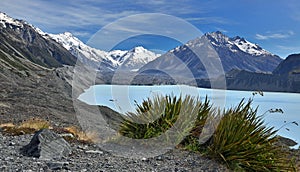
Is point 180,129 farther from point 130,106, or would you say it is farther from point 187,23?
point 187,23

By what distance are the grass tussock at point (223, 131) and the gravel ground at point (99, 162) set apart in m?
0.40

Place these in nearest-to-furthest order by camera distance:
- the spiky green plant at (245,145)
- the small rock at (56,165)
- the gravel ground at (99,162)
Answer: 1. the small rock at (56,165)
2. the gravel ground at (99,162)
3. the spiky green plant at (245,145)

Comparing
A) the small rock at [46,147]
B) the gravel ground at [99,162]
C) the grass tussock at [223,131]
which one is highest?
the grass tussock at [223,131]

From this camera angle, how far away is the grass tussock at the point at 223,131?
774cm

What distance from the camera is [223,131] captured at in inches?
326

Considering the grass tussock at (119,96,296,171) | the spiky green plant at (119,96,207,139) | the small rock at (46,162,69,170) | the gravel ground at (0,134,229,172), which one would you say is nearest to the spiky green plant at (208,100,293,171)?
the grass tussock at (119,96,296,171)

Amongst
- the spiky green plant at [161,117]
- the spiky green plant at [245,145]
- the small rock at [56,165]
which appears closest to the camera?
the small rock at [56,165]

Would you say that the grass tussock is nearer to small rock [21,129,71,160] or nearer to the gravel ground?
the gravel ground

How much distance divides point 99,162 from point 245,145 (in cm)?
307

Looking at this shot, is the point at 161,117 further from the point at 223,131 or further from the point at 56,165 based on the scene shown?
the point at 56,165

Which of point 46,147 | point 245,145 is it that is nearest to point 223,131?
point 245,145

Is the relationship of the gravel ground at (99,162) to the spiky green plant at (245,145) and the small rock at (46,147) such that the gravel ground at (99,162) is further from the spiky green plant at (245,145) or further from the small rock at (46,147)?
the spiky green plant at (245,145)

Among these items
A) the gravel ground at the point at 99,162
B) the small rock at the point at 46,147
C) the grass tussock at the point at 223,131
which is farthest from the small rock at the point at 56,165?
the grass tussock at the point at 223,131

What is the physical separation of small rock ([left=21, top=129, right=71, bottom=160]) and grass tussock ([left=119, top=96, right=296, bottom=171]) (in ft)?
7.62
